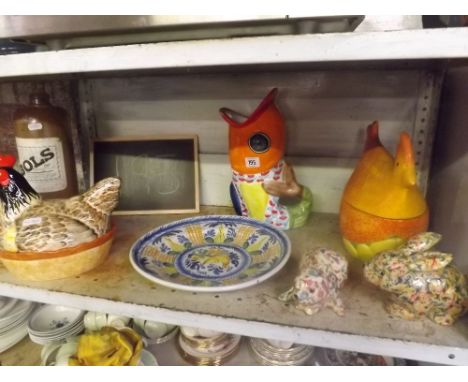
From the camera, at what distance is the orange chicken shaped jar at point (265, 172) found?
0.56 metres

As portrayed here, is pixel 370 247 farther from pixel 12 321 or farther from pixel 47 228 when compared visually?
pixel 12 321

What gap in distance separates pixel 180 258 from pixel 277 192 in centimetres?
20

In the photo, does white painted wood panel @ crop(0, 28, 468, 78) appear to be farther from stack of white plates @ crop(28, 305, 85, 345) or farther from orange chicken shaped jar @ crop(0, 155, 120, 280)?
stack of white plates @ crop(28, 305, 85, 345)

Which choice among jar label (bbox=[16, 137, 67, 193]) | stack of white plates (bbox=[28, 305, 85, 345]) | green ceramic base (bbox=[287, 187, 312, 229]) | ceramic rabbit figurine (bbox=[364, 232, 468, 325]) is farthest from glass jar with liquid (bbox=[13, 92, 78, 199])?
ceramic rabbit figurine (bbox=[364, 232, 468, 325])

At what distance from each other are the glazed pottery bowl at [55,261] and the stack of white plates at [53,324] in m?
0.26

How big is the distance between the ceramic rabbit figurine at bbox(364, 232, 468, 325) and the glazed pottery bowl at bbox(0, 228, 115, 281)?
39 cm

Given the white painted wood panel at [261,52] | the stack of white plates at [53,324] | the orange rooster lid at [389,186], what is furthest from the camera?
the stack of white plates at [53,324]

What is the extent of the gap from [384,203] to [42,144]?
0.58 m

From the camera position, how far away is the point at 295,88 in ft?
2.13

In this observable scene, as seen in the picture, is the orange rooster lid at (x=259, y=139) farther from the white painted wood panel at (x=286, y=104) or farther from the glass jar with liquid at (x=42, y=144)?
the glass jar with liquid at (x=42, y=144)

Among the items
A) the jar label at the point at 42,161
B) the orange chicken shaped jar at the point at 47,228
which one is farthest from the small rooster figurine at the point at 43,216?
the jar label at the point at 42,161

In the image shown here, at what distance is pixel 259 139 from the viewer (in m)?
0.56

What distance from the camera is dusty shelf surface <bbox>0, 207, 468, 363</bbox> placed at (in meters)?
0.38
